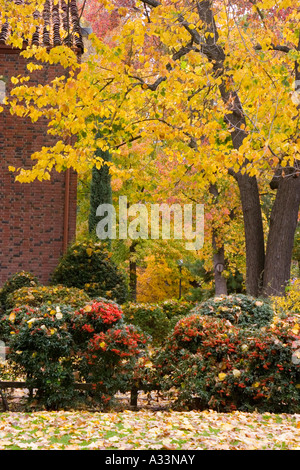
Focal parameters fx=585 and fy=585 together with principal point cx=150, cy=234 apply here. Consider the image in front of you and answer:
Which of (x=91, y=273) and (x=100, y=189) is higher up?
(x=100, y=189)

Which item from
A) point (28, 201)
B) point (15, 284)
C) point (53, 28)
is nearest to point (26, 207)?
point (28, 201)

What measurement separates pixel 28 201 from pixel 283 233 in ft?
22.0

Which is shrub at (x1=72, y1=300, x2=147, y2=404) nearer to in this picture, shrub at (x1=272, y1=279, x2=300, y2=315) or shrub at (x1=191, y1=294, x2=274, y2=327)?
shrub at (x1=191, y1=294, x2=274, y2=327)

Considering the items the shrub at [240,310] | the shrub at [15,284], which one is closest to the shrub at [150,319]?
the shrub at [15,284]

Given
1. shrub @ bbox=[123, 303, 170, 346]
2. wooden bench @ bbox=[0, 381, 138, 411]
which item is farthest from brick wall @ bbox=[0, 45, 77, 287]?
wooden bench @ bbox=[0, 381, 138, 411]

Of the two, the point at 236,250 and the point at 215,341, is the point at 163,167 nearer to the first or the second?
the point at 236,250

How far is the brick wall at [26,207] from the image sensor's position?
47.7 ft

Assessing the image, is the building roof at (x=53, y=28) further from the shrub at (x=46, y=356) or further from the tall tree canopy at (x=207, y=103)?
the shrub at (x=46, y=356)

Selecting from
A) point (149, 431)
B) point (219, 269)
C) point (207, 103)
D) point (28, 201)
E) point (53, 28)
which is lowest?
point (149, 431)

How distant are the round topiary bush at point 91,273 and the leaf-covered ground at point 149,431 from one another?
623 centimetres

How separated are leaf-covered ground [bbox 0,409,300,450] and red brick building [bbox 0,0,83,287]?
819cm

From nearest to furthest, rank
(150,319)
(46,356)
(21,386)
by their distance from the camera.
A: (46,356), (21,386), (150,319)

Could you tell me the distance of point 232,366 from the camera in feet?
23.3

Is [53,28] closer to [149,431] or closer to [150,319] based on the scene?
[150,319]
